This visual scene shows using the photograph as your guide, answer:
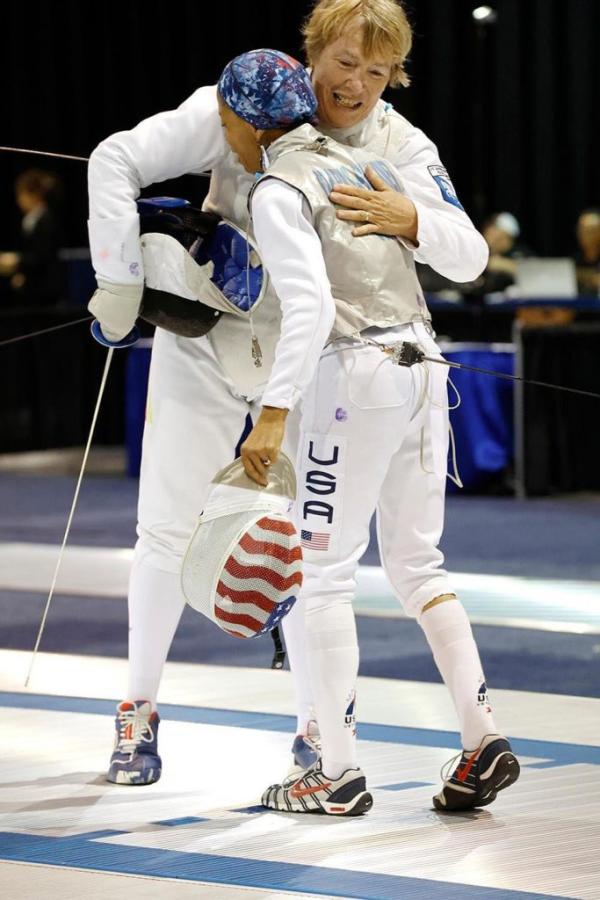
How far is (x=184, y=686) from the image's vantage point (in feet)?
12.4

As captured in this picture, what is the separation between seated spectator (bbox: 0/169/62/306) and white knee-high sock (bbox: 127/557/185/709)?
6525 mm

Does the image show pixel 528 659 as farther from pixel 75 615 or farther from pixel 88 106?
pixel 88 106

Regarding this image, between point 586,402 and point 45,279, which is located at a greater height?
point 45,279

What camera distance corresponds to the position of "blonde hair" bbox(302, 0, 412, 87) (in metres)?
2.68

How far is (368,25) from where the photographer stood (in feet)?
8.80

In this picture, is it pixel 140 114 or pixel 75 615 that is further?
pixel 140 114

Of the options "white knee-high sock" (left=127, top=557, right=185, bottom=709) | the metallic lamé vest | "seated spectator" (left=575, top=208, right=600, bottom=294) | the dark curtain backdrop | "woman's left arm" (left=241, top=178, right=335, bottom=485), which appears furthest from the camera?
the dark curtain backdrop

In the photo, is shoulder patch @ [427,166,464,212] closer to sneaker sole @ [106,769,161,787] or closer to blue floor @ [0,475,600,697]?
sneaker sole @ [106,769,161,787]

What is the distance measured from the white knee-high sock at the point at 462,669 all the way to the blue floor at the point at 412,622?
3.46ft

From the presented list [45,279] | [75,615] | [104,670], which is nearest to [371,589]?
[75,615]

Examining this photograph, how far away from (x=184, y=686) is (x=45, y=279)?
6105 millimetres

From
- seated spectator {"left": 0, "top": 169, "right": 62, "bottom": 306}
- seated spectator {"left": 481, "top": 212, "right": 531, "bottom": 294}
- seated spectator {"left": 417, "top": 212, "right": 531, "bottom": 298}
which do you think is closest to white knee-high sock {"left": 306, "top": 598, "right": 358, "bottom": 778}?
seated spectator {"left": 417, "top": 212, "right": 531, "bottom": 298}

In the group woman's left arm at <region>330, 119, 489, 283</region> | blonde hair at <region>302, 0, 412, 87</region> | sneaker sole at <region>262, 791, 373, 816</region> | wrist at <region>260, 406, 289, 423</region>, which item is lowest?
sneaker sole at <region>262, 791, 373, 816</region>

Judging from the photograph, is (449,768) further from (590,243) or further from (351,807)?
(590,243)
